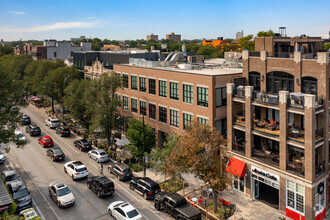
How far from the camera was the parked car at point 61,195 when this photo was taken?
2901cm

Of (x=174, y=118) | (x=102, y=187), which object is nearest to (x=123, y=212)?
(x=102, y=187)

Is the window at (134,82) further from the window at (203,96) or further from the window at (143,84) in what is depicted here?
the window at (203,96)

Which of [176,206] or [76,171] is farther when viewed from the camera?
[76,171]

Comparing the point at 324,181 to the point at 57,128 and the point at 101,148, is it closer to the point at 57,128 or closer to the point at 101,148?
the point at 101,148

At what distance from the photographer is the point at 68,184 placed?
34.6 meters

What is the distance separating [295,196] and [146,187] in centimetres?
1427

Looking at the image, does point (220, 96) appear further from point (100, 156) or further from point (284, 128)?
point (100, 156)

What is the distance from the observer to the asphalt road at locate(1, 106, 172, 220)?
2842 centimetres

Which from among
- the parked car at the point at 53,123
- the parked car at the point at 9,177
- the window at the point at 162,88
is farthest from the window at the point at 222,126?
the parked car at the point at 53,123

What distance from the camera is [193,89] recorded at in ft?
125

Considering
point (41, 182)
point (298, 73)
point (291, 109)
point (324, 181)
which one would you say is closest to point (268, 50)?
point (298, 73)

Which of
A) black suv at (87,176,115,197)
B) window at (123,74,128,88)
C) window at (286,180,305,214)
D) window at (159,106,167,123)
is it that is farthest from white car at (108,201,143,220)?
window at (123,74,128,88)

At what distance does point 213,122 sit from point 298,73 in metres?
11.0

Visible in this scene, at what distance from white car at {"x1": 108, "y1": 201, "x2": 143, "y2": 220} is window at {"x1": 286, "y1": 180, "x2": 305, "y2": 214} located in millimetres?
13708
